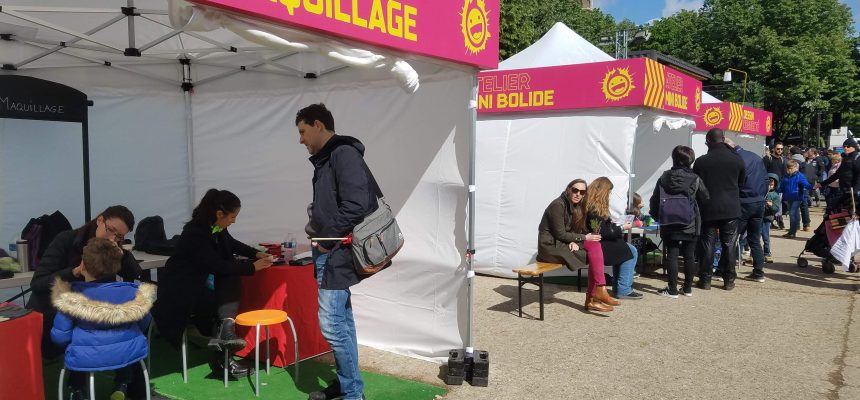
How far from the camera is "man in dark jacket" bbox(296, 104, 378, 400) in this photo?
3.16 metres

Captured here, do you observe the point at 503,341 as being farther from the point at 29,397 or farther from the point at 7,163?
the point at 7,163

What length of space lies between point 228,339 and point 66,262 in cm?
100

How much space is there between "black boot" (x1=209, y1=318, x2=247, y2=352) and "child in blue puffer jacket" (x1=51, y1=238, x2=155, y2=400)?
2.02ft

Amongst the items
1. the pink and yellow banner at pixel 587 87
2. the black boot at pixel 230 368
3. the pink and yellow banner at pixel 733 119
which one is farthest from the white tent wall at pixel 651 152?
the black boot at pixel 230 368

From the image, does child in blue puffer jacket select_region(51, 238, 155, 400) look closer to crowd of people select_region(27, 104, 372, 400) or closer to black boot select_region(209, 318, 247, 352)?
crowd of people select_region(27, 104, 372, 400)

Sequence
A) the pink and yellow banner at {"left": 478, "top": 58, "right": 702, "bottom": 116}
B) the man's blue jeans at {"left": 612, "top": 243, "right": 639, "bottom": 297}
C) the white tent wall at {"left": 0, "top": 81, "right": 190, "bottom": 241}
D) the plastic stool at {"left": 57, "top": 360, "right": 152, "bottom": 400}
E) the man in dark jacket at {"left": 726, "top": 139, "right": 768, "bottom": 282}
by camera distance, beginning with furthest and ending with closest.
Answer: the man in dark jacket at {"left": 726, "top": 139, "right": 768, "bottom": 282} → the pink and yellow banner at {"left": 478, "top": 58, "right": 702, "bottom": 116} → the man's blue jeans at {"left": 612, "top": 243, "right": 639, "bottom": 297} → the white tent wall at {"left": 0, "top": 81, "right": 190, "bottom": 241} → the plastic stool at {"left": 57, "top": 360, "right": 152, "bottom": 400}

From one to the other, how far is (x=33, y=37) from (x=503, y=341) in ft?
14.2

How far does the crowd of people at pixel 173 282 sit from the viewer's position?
3059 mm

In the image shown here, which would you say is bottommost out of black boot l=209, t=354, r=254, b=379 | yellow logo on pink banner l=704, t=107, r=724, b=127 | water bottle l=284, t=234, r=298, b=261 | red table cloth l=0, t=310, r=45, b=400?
black boot l=209, t=354, r=254, b=379

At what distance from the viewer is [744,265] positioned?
336 inches

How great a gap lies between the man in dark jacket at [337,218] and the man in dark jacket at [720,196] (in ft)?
15.1

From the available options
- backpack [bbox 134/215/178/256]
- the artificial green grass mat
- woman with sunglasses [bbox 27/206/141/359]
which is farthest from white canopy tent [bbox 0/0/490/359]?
woman with sunglasses [bbox 27/206/141/359]

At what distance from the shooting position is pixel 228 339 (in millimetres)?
3809

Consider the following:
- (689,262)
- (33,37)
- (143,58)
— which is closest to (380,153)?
(143,58)
